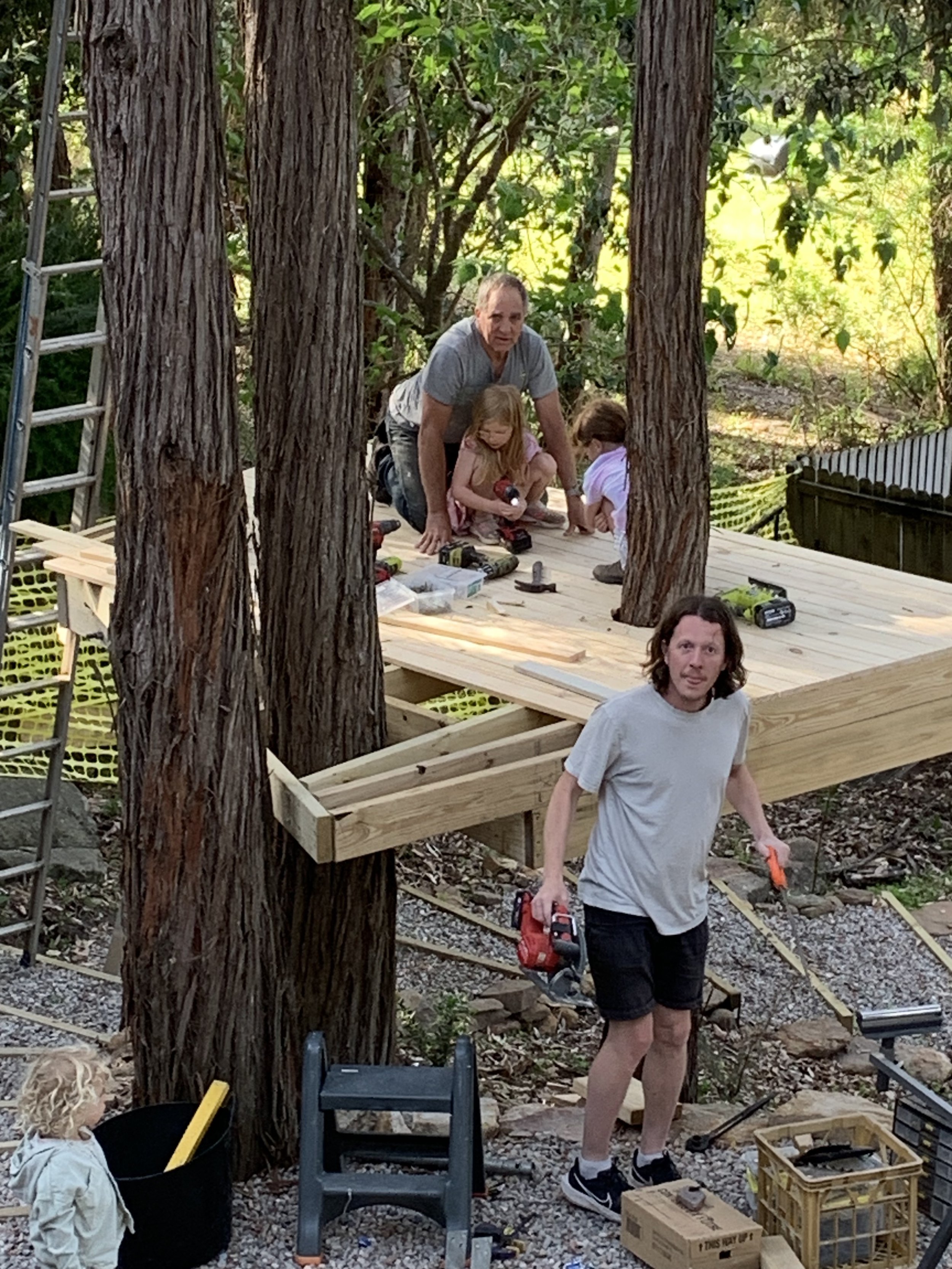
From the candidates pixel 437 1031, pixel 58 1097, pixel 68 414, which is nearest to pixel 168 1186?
pixel 58 1097

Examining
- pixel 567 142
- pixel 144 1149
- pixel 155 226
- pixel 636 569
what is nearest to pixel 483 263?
pixel 567 142

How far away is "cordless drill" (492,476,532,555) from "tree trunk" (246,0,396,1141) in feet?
6.59

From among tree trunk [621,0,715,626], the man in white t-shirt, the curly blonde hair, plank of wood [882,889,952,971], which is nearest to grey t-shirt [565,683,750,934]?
the man in white t-shirt

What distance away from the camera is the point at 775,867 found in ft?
15.6

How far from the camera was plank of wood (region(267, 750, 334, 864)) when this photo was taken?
5.04 meters

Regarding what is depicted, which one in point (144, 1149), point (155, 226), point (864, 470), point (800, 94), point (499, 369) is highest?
point (800, 94)

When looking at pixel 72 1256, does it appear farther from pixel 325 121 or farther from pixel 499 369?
pixel 499 369

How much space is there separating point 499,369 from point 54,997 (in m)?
3.17

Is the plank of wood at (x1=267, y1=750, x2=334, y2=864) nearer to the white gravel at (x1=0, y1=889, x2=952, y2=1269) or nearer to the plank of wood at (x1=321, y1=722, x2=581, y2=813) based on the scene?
the plank of wood at (x1=321, y1=722, x2=581, y2=813)

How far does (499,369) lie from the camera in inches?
296

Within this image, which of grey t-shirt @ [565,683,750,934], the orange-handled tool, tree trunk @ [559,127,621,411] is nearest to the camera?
grey t-shirt @ [565,683,750,934]

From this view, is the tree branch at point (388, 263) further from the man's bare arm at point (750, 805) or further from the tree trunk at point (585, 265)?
the man's bare arm at point (750, 805)

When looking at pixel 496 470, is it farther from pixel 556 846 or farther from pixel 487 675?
pixel 556 846

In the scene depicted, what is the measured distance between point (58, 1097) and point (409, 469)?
438cm
